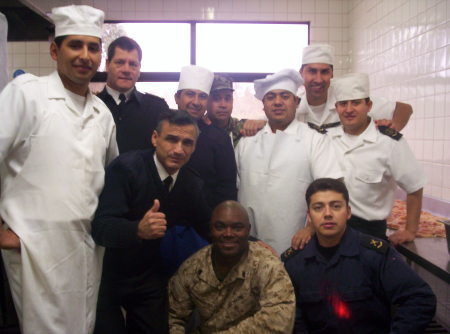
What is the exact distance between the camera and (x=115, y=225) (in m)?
1.55

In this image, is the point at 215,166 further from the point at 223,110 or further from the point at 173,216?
the point at 173,216

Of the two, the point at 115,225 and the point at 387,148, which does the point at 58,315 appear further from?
the point at 387,148

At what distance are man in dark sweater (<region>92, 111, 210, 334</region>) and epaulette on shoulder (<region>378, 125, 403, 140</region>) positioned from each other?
102cm

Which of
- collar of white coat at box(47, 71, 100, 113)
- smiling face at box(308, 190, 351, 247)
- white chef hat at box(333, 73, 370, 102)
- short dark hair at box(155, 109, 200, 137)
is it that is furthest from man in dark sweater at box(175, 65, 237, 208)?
collar of white coat at box(47, 71, 100, 113)

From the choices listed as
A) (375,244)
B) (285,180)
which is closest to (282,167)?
(285,180)

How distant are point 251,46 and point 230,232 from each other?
3763 millimetres

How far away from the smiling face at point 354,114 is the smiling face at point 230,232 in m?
0.81

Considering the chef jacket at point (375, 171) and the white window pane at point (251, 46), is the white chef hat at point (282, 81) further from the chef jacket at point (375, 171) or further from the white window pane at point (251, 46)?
the white window pane at point (251, 46)

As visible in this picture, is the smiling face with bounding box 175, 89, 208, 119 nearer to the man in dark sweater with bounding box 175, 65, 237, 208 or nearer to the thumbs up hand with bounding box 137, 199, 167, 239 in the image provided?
the man in dark sweater with bounding box 175, 65, 237, 208

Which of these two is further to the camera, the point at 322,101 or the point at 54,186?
the point at 322,101

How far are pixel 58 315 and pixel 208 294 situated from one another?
1.89 feet

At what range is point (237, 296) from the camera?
1.75m

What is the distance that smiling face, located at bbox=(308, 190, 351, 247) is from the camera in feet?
5.84

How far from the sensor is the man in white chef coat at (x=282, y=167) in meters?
2.22
